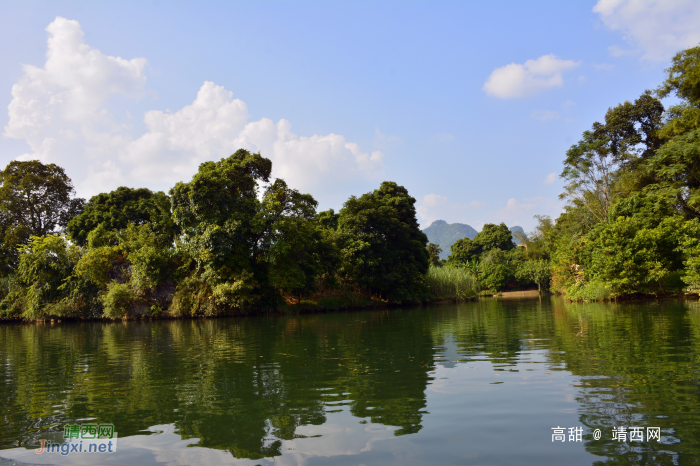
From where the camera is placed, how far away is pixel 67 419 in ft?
17.4

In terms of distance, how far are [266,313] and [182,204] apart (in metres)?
9.71

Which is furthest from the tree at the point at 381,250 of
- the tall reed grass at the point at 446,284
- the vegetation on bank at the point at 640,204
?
the vegetation on bank at the point at 640,204

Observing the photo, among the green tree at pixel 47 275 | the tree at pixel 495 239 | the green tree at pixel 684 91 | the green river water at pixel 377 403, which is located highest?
the green tree at pixel 684 91

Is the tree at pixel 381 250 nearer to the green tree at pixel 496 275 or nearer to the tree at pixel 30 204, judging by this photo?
the green tree at pixel 496 275

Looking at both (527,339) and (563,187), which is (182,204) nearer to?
(527,339)

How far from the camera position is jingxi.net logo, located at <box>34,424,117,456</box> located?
4.25 metres

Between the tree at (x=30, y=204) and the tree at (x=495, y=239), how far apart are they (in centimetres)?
5825

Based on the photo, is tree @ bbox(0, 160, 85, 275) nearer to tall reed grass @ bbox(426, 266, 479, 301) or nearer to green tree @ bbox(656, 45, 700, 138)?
tall reed grass @ bbox(426, 266, 479, 301)

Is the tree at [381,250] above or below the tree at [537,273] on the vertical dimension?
above

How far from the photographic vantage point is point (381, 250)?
36.5 m

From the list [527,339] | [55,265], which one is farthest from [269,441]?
[55,265]

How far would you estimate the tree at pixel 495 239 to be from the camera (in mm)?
71875

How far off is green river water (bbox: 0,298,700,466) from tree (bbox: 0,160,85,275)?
32806mm

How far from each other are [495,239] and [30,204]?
6340 centimetres
